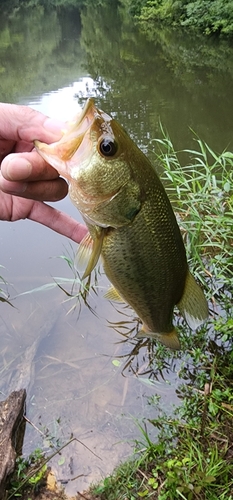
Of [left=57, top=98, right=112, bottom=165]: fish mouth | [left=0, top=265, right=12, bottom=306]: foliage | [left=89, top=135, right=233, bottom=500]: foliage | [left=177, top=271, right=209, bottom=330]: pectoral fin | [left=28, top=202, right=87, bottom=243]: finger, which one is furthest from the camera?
[left=0, top=265, right=12, bottom=306]: foliage

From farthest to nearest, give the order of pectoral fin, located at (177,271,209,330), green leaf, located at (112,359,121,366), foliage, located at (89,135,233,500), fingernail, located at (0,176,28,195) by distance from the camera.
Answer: green leaf, located at (112,359,121,366) < foliage, located at (89,135,233,500) < pectoral fin, located at (177,271,209,330) < fingernail, located at (0,176,28,195)

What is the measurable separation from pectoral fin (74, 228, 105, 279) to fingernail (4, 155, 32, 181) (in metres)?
0.36

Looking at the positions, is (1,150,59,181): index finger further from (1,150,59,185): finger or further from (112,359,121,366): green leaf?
(112,359,121,366): green leaf

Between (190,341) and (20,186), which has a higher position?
(20,186)

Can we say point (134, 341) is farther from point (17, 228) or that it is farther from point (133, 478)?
point (17, 228)

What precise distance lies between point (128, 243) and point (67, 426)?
219cm

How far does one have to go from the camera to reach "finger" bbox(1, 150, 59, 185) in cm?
164

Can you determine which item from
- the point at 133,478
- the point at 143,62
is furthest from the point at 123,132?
the point at 143,62

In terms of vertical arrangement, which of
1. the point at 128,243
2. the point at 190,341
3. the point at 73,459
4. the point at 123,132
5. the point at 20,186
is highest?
the point at 123,132

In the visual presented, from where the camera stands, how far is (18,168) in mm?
1648

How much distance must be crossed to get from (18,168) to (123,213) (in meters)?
0.44

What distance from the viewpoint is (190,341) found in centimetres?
369

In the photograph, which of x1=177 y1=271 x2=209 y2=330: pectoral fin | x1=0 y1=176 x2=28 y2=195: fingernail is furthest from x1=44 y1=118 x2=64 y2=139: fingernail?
x1=177 y1=271 x2=209 y2=330: pectoral fin

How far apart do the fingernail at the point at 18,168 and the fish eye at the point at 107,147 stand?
307mm
